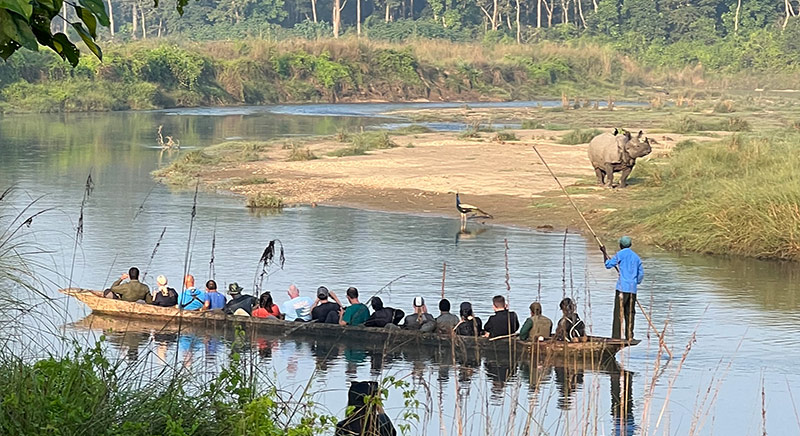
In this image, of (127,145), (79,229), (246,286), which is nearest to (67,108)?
(127,145)

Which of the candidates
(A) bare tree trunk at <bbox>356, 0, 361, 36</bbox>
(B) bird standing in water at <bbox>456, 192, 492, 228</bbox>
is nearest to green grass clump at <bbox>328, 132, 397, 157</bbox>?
(B) bird standing in water at <bbox>456, 192, 492, 228</bbox>

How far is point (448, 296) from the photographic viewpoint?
1888 centimetres

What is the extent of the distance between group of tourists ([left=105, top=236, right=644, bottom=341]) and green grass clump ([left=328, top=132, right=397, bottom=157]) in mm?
22049

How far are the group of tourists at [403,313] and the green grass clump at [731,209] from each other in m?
7.67

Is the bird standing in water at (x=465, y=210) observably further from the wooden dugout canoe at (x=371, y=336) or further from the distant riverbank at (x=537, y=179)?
the wooden dugout canoe at (x=371, y=336)

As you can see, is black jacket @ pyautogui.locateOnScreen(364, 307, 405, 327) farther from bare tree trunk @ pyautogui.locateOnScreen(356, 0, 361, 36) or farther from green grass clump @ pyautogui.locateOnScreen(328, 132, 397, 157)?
bare tree trunk @ pyautogui.locateOnScreen(356, 0, 361, 36)

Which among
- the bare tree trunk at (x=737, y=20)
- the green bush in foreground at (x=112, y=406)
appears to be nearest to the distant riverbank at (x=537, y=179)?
the green bush in foreground at (x=112, y=406)

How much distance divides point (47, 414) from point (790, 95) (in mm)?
73073

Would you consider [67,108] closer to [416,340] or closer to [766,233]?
[766,233]

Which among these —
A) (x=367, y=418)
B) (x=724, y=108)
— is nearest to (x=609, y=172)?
(x=367, y=418)

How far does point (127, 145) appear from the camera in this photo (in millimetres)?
42812

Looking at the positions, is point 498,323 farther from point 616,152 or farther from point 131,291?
point 616,152

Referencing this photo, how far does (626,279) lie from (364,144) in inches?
1027

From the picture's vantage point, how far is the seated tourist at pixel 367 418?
6863 mm
